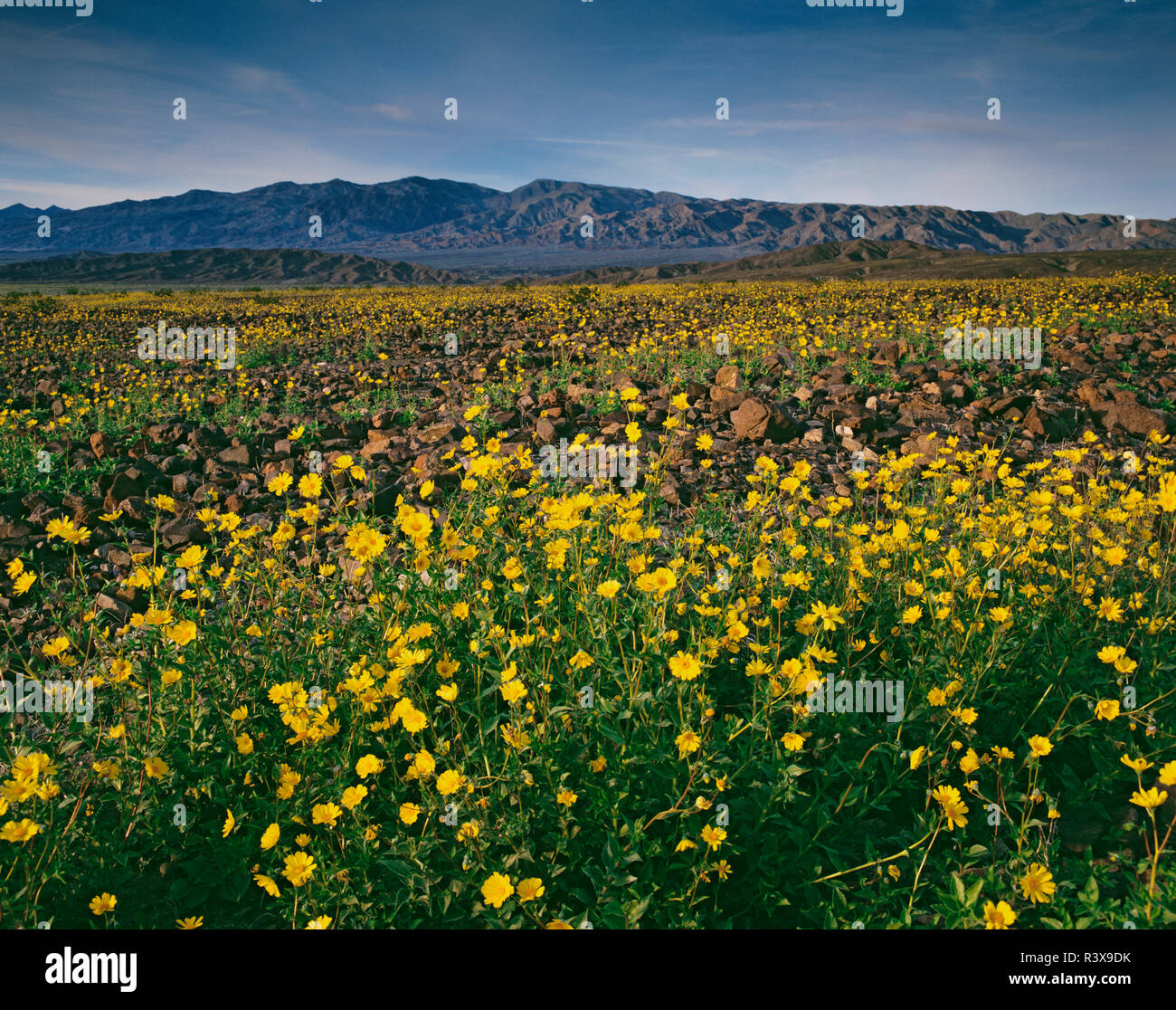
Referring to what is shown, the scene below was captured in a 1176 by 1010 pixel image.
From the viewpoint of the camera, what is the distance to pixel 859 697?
297 cm

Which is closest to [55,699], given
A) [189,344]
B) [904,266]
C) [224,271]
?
[189,344]

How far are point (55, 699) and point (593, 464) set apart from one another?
368 cm

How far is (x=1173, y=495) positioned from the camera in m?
3.35

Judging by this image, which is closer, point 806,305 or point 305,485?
point 305,485

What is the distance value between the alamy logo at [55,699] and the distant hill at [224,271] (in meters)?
98.6

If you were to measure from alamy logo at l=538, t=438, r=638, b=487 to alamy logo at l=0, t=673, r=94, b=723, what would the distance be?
115 inches

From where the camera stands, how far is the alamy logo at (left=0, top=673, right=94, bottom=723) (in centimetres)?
285

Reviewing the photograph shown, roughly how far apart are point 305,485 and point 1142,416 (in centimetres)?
788
